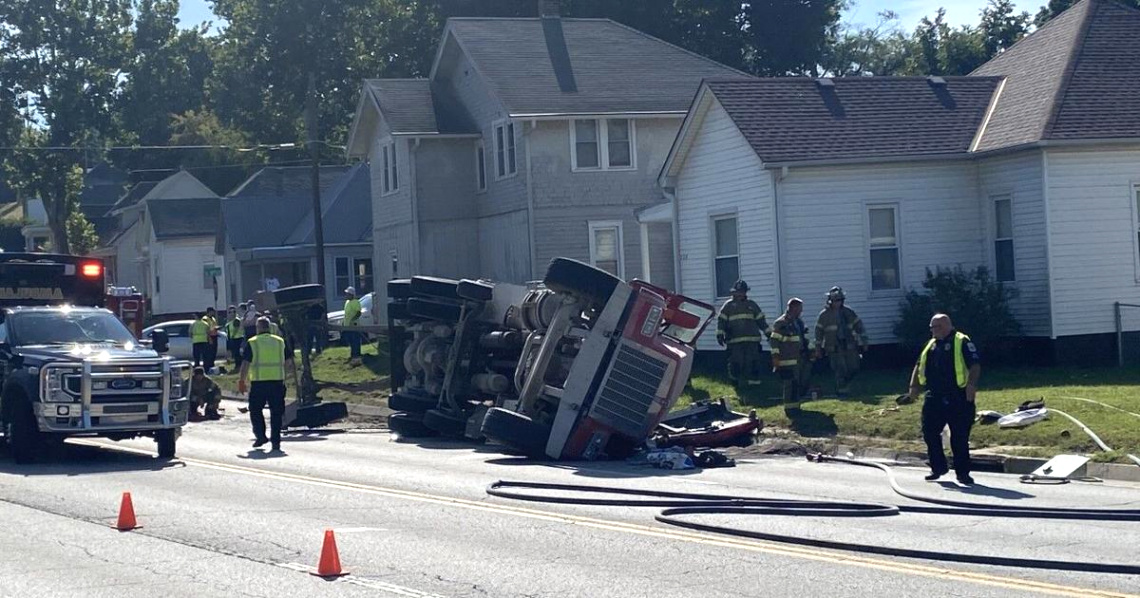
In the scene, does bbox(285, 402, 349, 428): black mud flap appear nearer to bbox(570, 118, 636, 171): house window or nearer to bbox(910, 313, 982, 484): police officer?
bbox(910, 313, 982, 484): police officer

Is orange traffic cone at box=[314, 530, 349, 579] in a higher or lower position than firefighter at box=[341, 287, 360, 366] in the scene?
lower

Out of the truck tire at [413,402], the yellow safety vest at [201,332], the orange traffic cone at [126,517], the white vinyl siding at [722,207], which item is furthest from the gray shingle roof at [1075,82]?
the yellow safety vest at [201,332]

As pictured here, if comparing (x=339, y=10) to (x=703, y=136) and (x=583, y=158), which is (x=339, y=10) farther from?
(x=703, y=136)

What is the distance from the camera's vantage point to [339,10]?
69938mm

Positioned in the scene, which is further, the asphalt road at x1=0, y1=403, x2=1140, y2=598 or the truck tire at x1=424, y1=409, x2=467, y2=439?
the truck tire at x1=424, y1=409, x2=467, y2=439

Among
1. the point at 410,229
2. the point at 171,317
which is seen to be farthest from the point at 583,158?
the point at 171,317

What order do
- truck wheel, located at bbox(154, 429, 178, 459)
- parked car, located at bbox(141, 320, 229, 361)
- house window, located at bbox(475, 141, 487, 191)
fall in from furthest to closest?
1. parked car, located at bbox(141, 320, 229, 361)
2. house window, located at bbox(475, 141, 487, 191)
3. truck wheel, located at bbox(154, 429, 178, 459)

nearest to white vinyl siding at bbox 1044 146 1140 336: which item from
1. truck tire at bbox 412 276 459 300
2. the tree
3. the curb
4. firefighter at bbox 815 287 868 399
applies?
firefighter at bbox 815 287 868 399

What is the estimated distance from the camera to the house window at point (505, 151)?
3888cm

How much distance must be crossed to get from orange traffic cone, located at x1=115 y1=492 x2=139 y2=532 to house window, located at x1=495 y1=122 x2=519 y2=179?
25.7 m

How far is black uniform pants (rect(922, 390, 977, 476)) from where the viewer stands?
1568 centimetres

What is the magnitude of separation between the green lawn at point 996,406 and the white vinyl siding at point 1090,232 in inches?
57.6

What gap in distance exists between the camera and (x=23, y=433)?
1922 centimetres

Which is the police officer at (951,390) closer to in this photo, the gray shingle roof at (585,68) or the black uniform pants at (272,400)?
the black uniform pants at (272,400)
